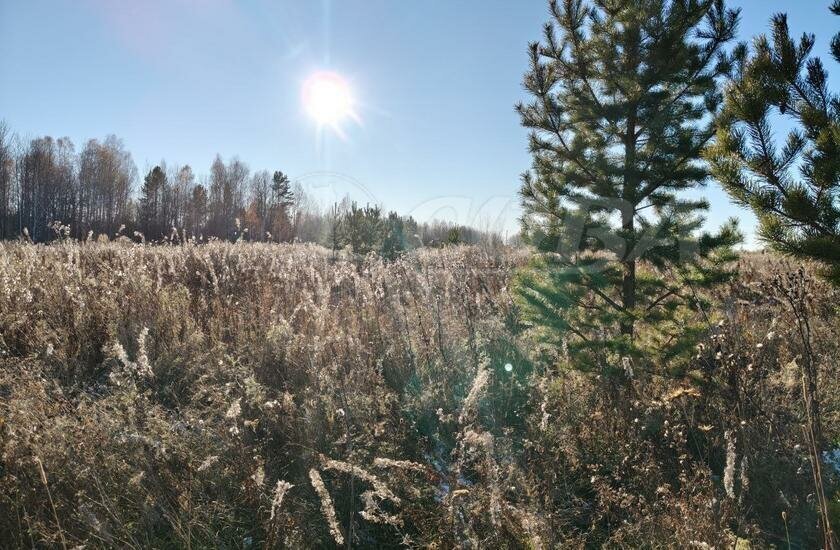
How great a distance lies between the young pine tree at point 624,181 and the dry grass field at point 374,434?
1.10ft

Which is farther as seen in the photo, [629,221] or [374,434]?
[629,221]

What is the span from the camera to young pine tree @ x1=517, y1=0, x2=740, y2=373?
3439mm

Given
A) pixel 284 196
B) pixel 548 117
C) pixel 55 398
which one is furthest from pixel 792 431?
pixel 284 196

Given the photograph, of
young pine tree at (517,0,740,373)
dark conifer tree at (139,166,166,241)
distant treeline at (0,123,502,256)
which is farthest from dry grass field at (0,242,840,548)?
dark conifer tree at (139,166,166,241)

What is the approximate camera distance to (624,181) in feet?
11.7

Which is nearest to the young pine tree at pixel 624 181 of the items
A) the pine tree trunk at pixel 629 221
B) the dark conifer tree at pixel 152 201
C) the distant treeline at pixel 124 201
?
the pine tree trunk at pixel 629 221

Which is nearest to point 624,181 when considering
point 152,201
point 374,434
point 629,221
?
point 629,221

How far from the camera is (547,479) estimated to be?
259 centimetres

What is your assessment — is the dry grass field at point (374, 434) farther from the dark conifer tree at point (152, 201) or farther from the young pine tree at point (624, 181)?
the dark conifer tree at point (152, 201)

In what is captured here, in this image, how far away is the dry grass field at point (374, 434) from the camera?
2084 millimetres

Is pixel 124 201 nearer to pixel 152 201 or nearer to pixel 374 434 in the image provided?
pixel 152 201

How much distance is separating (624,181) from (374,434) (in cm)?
264

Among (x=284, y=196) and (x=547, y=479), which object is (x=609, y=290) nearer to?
(x=547, y=479)

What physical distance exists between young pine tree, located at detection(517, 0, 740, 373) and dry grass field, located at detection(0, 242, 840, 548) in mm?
336
